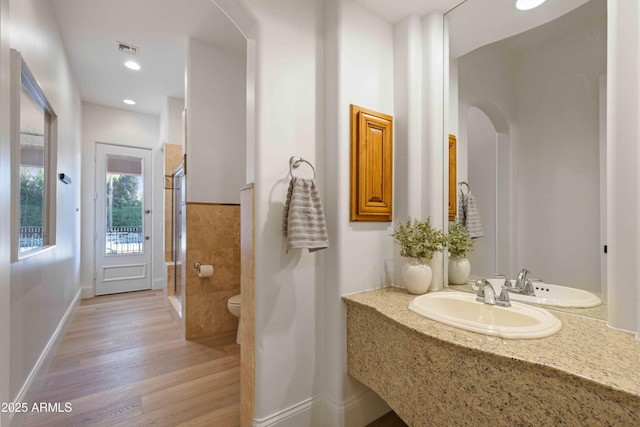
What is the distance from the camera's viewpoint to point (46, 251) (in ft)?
6.84

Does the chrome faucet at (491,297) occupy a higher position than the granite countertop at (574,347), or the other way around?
the chrome faucet at (491,297)

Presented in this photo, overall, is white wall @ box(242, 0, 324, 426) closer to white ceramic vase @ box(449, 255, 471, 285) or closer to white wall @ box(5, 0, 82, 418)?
white ceramic vase @ box(449, 255, 471, 285)

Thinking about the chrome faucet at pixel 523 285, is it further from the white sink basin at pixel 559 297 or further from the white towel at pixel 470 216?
the white towel at pixel 470 216

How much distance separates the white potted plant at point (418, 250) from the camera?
158 cm

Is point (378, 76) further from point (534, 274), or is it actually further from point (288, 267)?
point (534, 274)

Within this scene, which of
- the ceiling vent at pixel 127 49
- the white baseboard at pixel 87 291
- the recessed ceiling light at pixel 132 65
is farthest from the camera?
the white baseboard at pixel 87 291

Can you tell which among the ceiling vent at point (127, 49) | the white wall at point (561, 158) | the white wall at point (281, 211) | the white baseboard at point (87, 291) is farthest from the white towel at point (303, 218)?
the white baseboard at point (87, 291)

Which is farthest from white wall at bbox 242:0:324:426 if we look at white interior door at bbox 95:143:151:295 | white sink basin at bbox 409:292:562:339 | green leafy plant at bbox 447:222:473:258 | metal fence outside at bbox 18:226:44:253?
white interior door at bbox 95:143:151:295

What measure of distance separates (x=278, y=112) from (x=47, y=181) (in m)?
2.10

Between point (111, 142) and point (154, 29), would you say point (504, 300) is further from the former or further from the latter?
point (111, 142)

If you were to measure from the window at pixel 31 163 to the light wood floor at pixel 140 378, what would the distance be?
0.98 metres

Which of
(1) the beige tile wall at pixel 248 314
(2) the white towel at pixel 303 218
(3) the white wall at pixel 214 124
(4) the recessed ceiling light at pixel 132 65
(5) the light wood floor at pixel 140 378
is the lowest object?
(5) the light wood floor at pixel 140 378

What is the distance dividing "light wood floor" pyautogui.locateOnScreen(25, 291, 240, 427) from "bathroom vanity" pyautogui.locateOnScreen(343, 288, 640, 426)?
1.05 meters

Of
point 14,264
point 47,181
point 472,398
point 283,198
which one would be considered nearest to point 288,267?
point 283,198
